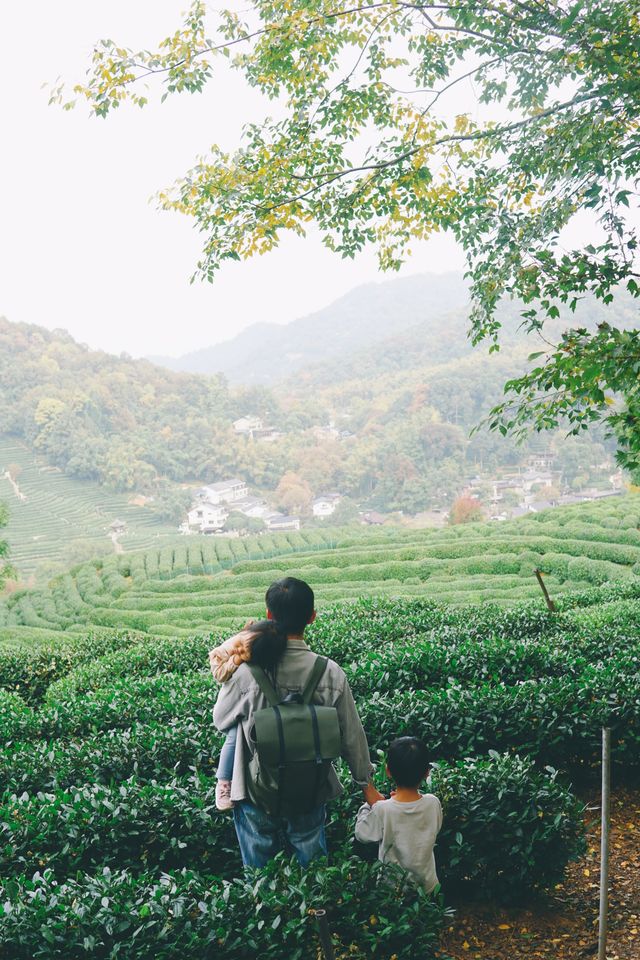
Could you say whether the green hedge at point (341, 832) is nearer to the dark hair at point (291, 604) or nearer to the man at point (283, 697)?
the man at point (283, 697)

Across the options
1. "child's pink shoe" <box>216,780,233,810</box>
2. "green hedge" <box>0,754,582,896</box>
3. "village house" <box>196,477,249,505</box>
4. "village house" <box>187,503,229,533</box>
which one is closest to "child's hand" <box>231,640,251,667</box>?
"child's pink shoe" <box>216,780,233,810</box>

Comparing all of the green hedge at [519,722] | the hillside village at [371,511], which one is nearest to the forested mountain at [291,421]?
the hillside village at [371,511]

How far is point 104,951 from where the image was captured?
2109 millimetres

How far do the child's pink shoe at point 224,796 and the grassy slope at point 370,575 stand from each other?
14615mm

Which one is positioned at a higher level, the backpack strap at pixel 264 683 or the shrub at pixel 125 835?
the backpack strap at pixel 264 683

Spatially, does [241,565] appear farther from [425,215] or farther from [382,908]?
[382,908]

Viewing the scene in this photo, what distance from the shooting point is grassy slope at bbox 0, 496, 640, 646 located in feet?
62.1

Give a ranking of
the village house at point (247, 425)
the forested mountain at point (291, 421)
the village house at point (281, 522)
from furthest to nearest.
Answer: the village house at point (247, 425) < the forested mountain at point (291, 421) < the village house at point (281, 522)

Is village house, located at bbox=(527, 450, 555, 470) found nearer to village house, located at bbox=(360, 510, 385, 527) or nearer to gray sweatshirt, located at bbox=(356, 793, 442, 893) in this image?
village house, located at bbox=(360, 510, 385, 527)

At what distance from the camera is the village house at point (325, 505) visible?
195ft

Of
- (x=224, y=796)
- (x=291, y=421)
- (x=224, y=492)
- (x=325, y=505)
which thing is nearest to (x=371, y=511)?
(x=325, y=505)

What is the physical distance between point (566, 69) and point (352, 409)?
6914 centimetres

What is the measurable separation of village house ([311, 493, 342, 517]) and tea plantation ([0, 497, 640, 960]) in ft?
166

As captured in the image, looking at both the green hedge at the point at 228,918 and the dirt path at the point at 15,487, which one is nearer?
the green hedge at the point at 228,918
